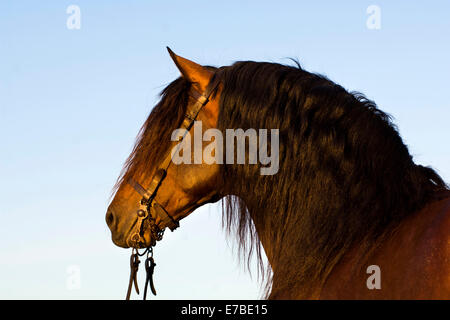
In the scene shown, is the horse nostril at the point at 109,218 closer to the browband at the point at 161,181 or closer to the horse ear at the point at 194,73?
the browband at the point at 161,181

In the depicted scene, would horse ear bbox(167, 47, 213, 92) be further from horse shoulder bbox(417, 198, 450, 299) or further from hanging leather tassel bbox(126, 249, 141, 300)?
horse shoulder bbox(417, 198, 450, 299)

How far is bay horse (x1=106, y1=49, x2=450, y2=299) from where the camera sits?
3826 mm

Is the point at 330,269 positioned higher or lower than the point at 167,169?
lower

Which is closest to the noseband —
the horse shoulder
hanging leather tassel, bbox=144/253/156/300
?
hanging leather tassel, bbox=144/253/156/300

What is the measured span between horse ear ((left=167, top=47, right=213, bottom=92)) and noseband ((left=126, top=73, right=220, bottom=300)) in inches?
2.4

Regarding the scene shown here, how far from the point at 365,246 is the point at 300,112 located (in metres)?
1.18

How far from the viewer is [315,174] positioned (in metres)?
4.44

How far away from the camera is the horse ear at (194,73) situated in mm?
5121

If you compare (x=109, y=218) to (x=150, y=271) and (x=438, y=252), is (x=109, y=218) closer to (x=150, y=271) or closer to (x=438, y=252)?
(x=150, y=271)

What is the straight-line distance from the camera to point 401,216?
4.05 m

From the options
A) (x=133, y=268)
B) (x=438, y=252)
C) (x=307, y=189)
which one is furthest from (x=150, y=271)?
(x=438, y=252)

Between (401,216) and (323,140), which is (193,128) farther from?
(401,216)
